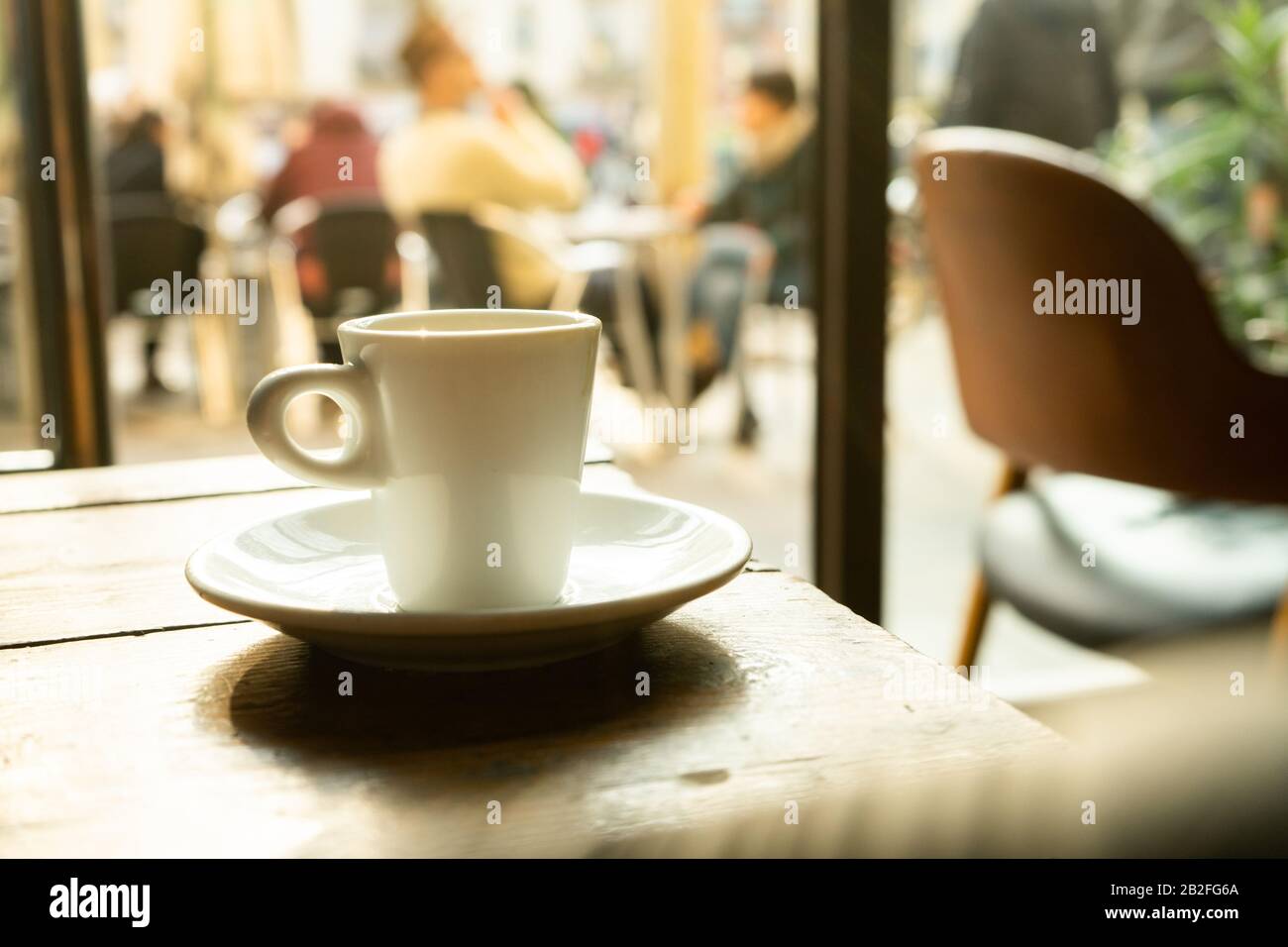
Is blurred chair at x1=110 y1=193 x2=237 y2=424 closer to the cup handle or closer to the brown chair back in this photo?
the brown chair back

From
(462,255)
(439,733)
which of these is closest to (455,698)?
(439,733)

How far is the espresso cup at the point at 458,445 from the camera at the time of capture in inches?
19.4

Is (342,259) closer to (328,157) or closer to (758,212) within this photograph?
(328,157)

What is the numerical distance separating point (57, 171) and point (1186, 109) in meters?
2.06

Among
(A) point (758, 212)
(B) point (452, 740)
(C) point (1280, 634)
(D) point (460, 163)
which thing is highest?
(D) point (460, 163)

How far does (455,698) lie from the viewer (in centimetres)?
47

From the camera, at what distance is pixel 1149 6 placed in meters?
2.95

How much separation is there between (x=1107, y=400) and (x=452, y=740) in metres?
1.15

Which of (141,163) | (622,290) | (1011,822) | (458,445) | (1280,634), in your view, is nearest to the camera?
(1011,822)

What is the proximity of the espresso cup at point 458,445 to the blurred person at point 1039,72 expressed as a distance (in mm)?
2284

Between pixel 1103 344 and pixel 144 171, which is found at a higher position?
pixel 144 171

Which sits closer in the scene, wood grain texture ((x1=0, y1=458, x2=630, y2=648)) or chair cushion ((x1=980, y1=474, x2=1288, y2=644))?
wood grain texture ((x1=0, y1=458, x2=630, y2=648))

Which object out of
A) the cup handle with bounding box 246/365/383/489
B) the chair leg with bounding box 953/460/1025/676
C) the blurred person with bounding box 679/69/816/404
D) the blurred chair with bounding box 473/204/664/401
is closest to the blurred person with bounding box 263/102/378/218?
the blurred chair with bounding box 473/204/664/401

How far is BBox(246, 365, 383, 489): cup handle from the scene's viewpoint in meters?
0.51
